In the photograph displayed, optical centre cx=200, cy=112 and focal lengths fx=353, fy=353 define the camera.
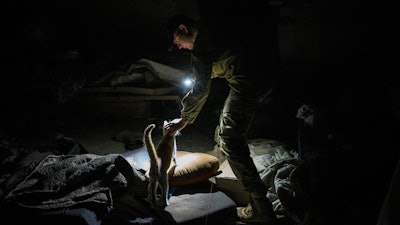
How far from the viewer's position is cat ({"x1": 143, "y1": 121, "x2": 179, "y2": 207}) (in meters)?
3.86

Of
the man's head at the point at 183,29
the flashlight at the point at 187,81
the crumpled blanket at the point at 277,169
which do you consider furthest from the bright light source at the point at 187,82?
the man's head at the point at 183,29

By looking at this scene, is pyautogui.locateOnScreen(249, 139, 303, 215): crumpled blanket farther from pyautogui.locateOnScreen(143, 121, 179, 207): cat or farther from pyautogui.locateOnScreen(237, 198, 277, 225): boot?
pyautogui.locateOnScreen(143, 121, 179, 207): cat

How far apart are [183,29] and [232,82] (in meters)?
0.76

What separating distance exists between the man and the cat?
0.81ft

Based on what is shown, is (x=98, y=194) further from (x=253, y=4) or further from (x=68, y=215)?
(x=253, y=4)

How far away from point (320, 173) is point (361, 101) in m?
1.95

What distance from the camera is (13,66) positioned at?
7.39 m

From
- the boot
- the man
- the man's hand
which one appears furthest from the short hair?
the boot

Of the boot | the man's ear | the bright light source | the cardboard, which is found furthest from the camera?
the bright light source

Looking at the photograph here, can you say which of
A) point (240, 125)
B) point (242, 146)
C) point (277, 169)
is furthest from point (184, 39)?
point (277, 169)

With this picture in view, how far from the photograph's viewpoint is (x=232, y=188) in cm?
441

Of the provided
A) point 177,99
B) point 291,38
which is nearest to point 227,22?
point 177,99

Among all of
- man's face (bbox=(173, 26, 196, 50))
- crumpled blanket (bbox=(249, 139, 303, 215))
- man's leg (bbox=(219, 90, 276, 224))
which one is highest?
man's face (bbox=(173, 26, 196, 50))

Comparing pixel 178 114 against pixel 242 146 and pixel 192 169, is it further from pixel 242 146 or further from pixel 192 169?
pixel 242 146
